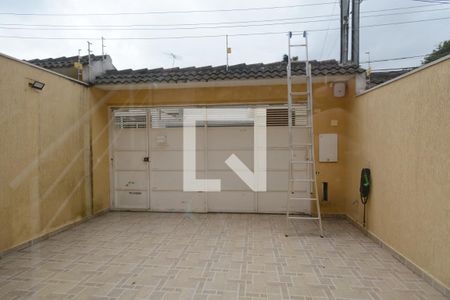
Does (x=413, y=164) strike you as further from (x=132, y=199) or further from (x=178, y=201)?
(x=132, y=199)

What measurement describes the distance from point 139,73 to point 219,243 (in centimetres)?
385

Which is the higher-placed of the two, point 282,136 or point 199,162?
point 282,136

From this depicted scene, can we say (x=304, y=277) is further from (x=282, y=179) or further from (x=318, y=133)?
(x=318, y=133)

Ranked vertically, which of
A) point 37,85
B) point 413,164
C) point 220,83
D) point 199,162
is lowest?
point 199,162

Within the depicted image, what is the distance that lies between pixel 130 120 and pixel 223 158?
220 cm

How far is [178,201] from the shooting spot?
5.58 m

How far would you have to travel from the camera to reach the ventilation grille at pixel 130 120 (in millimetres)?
5648

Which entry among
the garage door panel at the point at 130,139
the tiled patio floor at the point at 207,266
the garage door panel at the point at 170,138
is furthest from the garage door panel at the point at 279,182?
the garage door panel at the point at 130,139

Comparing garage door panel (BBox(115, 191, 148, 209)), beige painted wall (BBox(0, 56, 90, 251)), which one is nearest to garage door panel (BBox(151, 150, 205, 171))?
garage door panel (BBox(115, 191, 148, 209))

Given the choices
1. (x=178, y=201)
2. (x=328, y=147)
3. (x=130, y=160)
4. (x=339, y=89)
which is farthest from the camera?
(x=130, y=160)

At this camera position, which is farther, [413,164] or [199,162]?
[199,162]

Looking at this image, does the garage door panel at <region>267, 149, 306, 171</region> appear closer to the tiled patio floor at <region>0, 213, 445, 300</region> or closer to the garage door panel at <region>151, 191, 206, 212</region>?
the tiled patio floor at <region>0, 213, 445, 300</region>

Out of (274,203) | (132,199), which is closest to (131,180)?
(132,199)

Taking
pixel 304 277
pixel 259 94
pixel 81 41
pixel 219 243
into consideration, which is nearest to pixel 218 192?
pixel 219 243
